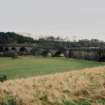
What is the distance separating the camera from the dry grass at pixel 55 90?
10.1 metres

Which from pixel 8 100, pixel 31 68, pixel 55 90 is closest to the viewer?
pixel 8 100

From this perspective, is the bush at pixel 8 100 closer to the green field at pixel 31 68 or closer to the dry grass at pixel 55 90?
the dry grass at pixel 55 90

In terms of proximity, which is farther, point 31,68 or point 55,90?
point 31,68

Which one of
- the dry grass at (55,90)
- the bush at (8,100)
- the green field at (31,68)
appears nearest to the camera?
the bush at (8,100)

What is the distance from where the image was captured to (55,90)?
35.8 feet

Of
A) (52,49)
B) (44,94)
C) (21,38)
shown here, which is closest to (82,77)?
(44,94)

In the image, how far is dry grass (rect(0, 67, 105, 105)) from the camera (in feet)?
33.2

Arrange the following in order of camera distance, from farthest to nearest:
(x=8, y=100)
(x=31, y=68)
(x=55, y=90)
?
1. (x=31, y=68)
2. (x=55, y=90)
3. (x=8, y=100)

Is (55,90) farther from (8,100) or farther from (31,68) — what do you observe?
(31,68)

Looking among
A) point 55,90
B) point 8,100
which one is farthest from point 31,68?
point 8,100

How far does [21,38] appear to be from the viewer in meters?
91.2

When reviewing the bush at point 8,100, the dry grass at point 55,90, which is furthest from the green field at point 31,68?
the bush at point 8,100

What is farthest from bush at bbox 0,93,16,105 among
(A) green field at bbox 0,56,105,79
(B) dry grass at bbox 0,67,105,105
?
(A) green field at bbox 0,56,105,79

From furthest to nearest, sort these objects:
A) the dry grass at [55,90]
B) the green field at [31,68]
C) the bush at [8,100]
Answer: the green field at [31,68], the dry grass at [55,90], the bush at [8,100]
